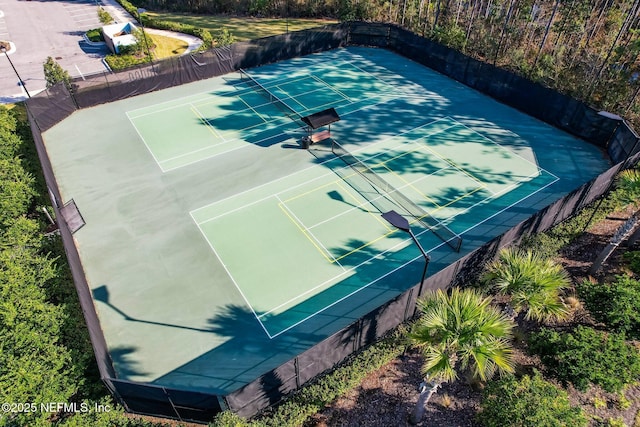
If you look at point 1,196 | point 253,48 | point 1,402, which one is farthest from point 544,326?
point 253,48

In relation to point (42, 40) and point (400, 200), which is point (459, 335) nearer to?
point (400, 200)

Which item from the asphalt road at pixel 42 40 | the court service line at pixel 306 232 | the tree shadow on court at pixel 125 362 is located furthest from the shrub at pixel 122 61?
the tree shadow on court at pixel 125 362

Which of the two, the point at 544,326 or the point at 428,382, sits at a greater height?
the point at 428,382

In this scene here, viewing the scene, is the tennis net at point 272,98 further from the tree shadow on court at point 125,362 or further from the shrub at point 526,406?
the shrub at point 526,406

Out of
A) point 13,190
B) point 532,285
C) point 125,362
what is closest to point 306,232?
point 125,362

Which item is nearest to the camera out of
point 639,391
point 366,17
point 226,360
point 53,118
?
point 639,391

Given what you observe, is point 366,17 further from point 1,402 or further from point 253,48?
point 1,402

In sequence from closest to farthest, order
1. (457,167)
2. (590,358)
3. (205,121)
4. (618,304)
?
(590,358)
(618,304)
(457,167)
(205,121)

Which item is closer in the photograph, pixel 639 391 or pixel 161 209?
pixel 639 391
